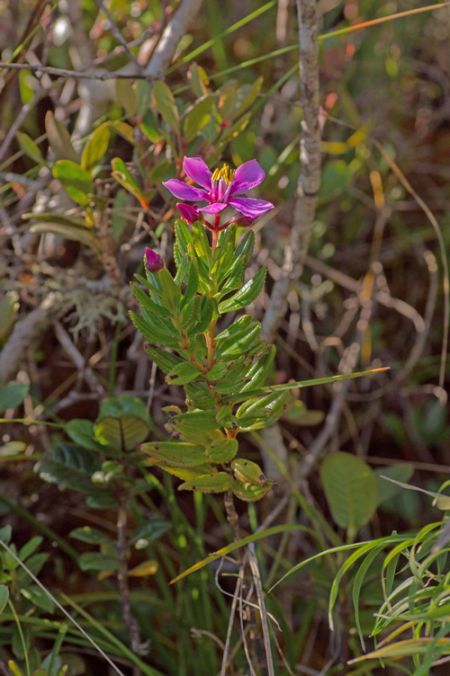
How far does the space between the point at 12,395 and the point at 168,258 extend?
30 cm

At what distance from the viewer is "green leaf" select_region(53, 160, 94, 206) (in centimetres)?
104

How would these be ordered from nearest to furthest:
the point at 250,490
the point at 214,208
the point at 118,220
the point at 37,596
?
the point at 214,208 < the point at 250,490 < the point at 37,596 < the point at 118,220

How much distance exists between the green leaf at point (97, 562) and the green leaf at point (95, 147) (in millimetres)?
498

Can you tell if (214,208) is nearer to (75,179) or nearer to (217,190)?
(217,190)

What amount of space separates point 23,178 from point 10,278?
0.15 meters

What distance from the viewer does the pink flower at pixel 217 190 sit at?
0.78 metres

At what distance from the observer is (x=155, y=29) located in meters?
1.31

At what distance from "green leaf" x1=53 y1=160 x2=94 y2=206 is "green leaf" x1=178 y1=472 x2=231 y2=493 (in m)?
0.42

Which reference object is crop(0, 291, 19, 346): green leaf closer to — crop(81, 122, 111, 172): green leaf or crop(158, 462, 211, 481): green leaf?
crop(81, 122, 111, 172): green leaf

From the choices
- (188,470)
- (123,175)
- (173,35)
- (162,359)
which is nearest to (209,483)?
(188,470)

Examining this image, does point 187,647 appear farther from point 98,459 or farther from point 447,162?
point 447,162

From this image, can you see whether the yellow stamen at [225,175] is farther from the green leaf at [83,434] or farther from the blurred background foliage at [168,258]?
the green leaf at [83,434]

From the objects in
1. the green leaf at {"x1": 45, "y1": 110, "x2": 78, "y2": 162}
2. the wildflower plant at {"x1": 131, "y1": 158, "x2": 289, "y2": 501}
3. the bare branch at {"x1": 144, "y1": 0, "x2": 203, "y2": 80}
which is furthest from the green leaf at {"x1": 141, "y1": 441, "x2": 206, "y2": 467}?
the bare branch at {"x1": 144, "y1": 0, "x2": 203, "y2": 80}

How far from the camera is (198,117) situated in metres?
1.06
